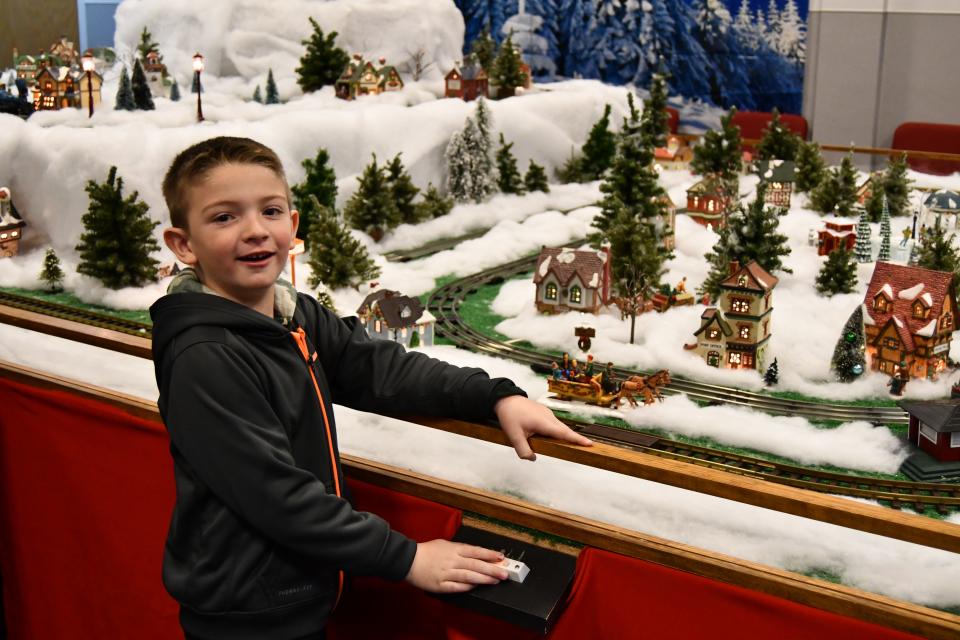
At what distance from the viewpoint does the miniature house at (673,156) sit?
357 inches

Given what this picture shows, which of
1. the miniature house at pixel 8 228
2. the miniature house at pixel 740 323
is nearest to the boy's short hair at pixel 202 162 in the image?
the miniature house at pixel 740 323

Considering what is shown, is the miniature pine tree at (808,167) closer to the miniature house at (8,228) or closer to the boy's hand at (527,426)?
the miniature house at (8,228)

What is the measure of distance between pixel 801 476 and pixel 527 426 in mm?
2095

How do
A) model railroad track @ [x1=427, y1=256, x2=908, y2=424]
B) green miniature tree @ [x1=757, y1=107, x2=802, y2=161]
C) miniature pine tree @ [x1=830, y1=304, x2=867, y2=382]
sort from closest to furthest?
1. model railroad track @ [x1=427, y1=256, x2=908, y2=424]
2. miniature pine tree @ [x1=830, y1=304, x2=867, y2=382]
3. green miniature tree @ [x1=757, y1=107, x2=802, y2=161]

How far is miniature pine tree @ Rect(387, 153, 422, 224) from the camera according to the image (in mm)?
6914

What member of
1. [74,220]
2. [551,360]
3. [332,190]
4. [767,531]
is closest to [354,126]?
[332,190]

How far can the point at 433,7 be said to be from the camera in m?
9.77

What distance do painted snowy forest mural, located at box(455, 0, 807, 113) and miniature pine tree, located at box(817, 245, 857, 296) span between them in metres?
6.33

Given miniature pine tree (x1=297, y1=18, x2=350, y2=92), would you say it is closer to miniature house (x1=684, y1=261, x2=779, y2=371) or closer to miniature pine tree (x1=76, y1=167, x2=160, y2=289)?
miniature pine tree (x1=76, y1=167, x2=160, y2=289)

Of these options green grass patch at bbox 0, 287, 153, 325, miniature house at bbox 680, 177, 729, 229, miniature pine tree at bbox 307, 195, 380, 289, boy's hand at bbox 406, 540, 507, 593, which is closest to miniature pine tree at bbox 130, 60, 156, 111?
green grass patch at bbox 0, 287, 153, 325

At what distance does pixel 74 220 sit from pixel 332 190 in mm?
1552

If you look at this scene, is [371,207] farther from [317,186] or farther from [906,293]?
[906,293]

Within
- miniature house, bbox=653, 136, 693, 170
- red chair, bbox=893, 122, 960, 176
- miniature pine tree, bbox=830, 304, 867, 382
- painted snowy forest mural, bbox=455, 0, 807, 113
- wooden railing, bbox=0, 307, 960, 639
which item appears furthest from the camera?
painted snowy forest mural, bbox=455, 0, 807, 113

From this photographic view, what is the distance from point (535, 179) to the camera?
27.1 feet
